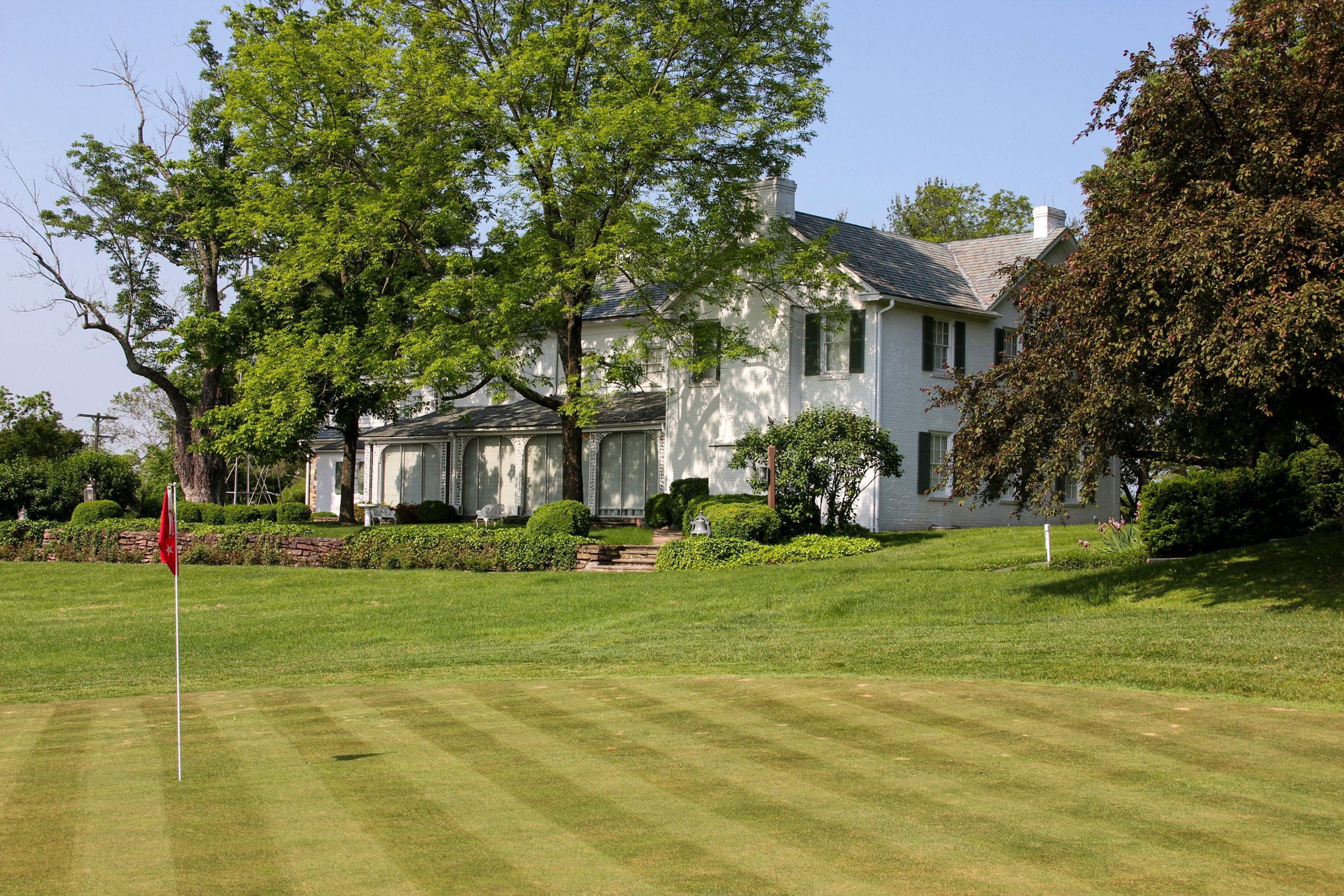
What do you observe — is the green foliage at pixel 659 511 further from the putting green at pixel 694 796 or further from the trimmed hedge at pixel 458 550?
the putting green at pixel 694 796

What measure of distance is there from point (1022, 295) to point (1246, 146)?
3401mm

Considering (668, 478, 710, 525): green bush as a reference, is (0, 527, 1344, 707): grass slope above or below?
below

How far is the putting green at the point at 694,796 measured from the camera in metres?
5.83

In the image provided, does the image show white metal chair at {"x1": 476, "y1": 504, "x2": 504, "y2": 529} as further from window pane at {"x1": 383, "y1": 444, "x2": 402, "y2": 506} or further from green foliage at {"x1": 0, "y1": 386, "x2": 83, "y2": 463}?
green foliage at {"x1": 0, "y1": 386, "x2": 83, "y2": 463}

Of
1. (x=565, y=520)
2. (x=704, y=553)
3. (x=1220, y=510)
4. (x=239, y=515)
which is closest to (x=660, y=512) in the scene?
(x=565, y=520)

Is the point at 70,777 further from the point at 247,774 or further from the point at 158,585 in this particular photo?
the point at 158,585

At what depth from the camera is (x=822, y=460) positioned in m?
25.3

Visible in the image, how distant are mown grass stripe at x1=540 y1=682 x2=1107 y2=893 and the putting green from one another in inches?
0.8

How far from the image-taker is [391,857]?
20.0 ft

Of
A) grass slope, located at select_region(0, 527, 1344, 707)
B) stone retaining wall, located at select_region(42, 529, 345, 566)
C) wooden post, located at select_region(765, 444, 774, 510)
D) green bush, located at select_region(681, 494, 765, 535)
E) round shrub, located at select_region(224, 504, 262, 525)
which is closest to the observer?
grass slope, located at select_region(0, 527, 1344, 707)

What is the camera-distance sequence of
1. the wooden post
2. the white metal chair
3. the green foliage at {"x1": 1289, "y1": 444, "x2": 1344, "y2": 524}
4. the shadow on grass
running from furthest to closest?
the white metal chair < the wooden post < the green foliage at {"x1": 1289, "y1": 444, "x2": 1344, "y2": 524} < the shadow on grass

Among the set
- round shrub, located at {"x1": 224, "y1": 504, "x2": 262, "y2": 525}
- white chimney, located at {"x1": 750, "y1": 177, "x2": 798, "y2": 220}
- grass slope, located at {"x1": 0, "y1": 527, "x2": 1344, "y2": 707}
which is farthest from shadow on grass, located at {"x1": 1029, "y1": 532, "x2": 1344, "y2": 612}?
round shrub, located at {"x1": 224, "y1": 504, "x2": 262, "y2": 525}

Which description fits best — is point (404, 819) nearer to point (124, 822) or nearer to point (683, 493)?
point (124, 822)

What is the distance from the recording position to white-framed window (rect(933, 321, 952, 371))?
30.8m
